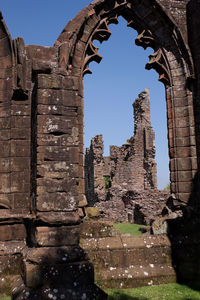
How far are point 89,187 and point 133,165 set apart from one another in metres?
4.35

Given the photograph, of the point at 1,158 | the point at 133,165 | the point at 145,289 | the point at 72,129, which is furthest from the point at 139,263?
the point at 133,165

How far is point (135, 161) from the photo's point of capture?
25625 mm

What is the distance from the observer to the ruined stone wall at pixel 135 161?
25.2 m

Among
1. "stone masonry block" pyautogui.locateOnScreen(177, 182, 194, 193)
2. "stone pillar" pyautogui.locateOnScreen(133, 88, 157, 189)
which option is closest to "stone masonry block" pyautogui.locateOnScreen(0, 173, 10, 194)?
"stone masonry block" pyautogui.locateOnScreen(177, 182, 194, 193)

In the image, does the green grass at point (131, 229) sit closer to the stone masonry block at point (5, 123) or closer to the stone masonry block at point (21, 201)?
the stone masonry block at point (21, 201)

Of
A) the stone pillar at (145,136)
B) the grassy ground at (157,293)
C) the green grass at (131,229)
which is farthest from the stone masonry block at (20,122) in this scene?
the stone pillar at (145,136)

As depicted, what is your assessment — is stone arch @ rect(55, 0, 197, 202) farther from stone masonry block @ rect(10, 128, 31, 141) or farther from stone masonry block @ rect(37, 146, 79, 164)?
stone masonry block @ rect(37, 146, 79, 164)

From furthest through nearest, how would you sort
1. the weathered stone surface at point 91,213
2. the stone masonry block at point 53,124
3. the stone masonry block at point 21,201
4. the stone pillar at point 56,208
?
1. the weathered stone surface at point 91,213
2. the stone masonry block at point 21,201
3. the stone masonry block at point 53,124
4. the stone pillar at point 56,208

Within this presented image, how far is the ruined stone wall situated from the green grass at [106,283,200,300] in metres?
19.1

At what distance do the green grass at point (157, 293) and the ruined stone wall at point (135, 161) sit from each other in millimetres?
19090

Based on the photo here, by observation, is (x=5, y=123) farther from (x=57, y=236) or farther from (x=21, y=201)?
(x=57, y=236)

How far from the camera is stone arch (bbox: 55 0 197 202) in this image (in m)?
6.82

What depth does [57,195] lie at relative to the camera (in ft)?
14.4

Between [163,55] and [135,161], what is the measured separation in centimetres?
1854
